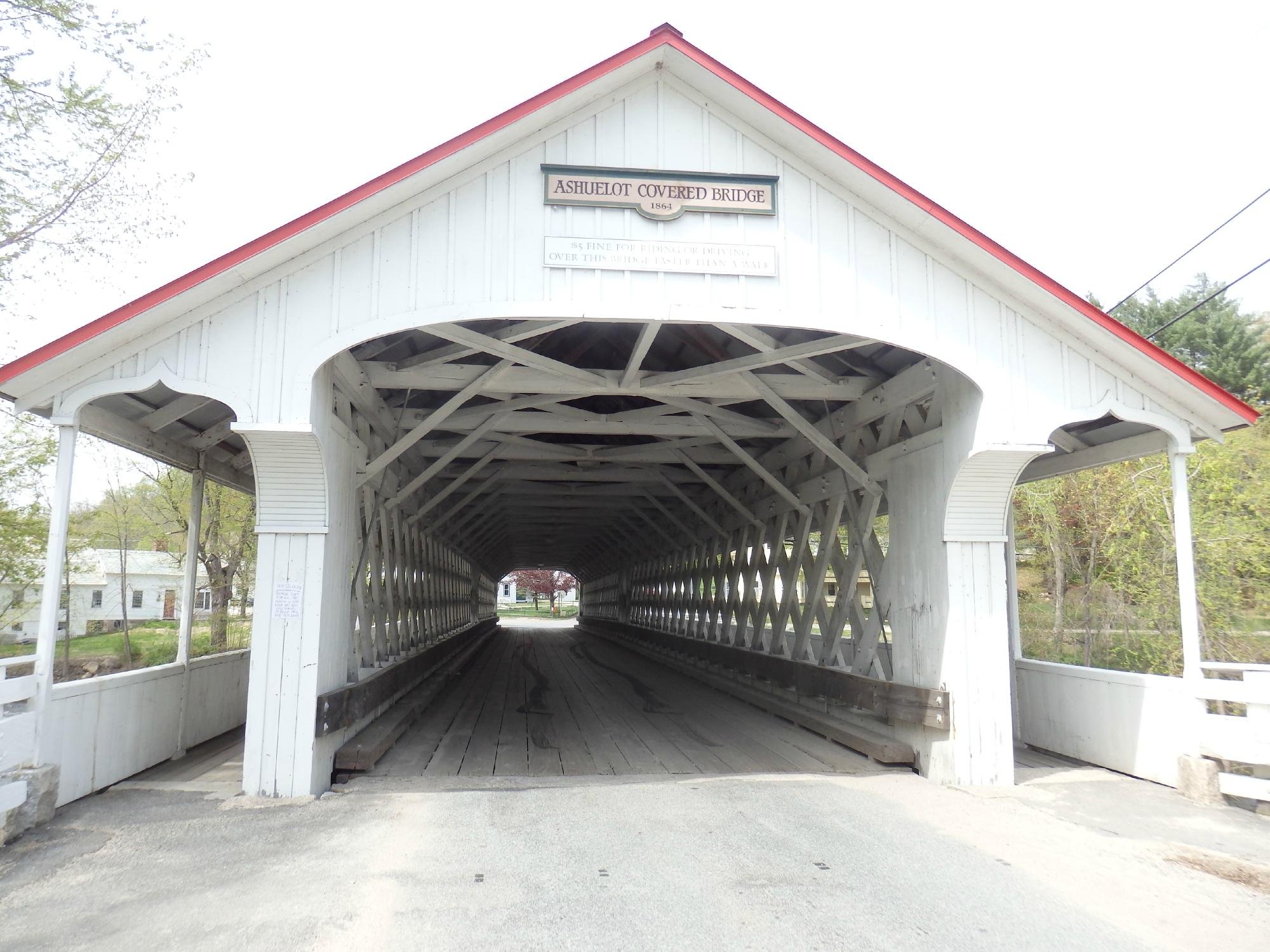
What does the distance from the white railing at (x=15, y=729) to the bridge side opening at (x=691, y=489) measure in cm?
156

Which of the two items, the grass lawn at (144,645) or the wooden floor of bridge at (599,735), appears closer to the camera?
the wooden floor of bridge at (599,735)

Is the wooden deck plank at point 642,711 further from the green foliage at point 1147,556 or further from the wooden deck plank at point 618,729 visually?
the green foliage at point 1147,556

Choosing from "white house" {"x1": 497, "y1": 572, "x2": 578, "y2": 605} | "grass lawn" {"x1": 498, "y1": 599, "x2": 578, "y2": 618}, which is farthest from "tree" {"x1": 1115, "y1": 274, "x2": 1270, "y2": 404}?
"white house" {"x1": 497, "y1": 572, "x2": 578, "y2": 605}

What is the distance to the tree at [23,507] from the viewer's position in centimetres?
1083

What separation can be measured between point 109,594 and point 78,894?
3360 centimetres

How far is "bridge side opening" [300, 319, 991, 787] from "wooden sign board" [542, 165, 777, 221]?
0.81 meters

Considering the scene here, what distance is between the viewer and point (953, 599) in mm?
6215

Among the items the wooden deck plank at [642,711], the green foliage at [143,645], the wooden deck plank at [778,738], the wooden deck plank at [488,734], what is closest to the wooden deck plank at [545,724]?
the wooden deck plank at [488,734]

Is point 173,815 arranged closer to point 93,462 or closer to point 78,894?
point 78,894

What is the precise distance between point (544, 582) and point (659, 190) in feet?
214

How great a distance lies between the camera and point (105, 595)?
32.7 meters

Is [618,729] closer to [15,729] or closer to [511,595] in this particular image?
[15,729]

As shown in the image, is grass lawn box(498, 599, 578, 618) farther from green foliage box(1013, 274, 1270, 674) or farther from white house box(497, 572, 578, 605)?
green foliage box(1013, 274, 1270, 674)

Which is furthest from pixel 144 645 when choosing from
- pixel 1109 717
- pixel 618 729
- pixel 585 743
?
pixel 1109 717
